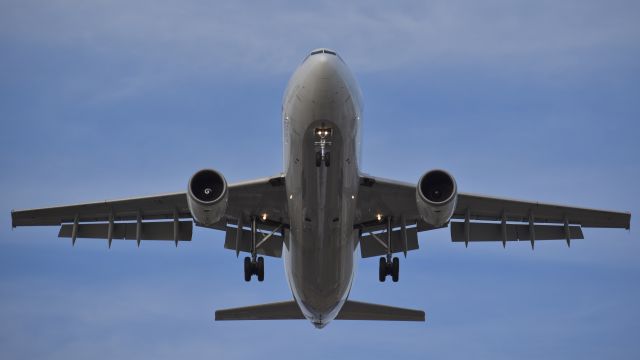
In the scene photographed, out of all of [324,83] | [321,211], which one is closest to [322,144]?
[324,83]

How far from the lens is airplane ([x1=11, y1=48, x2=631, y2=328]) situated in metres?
21.3

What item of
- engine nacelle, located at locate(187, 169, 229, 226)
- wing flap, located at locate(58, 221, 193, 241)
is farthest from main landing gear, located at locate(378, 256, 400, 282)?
wing flap, located at locate(58, 221, 193, 241)

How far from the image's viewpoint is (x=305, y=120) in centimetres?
2100

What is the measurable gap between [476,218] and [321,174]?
25.0ft

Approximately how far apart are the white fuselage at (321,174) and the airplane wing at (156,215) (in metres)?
1.41

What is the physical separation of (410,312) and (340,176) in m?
8.11

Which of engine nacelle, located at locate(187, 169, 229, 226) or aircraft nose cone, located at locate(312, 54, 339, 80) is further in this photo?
engine nacelle, located at locate(187, 169, 229, 226)

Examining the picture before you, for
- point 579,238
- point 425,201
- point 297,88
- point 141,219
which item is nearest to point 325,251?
point 425,201

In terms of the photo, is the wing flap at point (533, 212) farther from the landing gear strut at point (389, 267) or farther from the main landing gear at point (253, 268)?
the main landing gear at point (253, 268)

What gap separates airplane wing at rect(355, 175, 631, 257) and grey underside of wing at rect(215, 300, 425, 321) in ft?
5.85

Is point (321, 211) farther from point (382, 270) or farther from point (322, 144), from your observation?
point (382, 270)

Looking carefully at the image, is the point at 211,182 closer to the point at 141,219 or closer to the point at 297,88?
the point at 297,88

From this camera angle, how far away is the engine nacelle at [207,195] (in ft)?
72.9

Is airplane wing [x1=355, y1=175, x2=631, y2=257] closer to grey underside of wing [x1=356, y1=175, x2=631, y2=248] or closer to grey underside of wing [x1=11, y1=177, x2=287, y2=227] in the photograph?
grey underside of wing [x1=356, y1=175, x2=631, y2=248]
